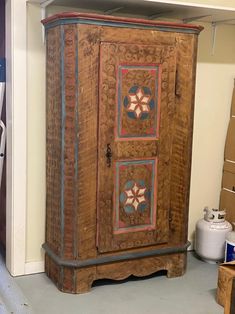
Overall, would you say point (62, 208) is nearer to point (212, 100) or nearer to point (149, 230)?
point (149, 230)

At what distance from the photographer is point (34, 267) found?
3480mm

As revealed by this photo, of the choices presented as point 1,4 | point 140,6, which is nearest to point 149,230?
point 140,6

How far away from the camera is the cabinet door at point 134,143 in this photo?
3.09m

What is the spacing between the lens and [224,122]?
4.09 metres

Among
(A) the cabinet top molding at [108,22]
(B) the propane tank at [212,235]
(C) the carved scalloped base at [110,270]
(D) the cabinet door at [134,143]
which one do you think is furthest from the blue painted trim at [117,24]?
(C) the carved scalloped base at [110,270]

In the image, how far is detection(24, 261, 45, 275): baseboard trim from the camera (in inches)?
136

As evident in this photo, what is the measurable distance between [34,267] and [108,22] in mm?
1795

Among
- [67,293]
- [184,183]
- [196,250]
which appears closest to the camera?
[67,293]

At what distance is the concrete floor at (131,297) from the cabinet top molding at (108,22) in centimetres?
175

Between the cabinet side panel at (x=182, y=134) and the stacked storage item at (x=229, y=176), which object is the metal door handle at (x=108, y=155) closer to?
the cabinet side panel at (x=182, y=134)

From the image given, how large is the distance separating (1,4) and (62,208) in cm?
161

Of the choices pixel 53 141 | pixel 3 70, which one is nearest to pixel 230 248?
pixel 53 141

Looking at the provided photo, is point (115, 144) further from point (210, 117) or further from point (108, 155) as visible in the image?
point (210, 117)

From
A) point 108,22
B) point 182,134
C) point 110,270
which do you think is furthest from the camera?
point 182,134
